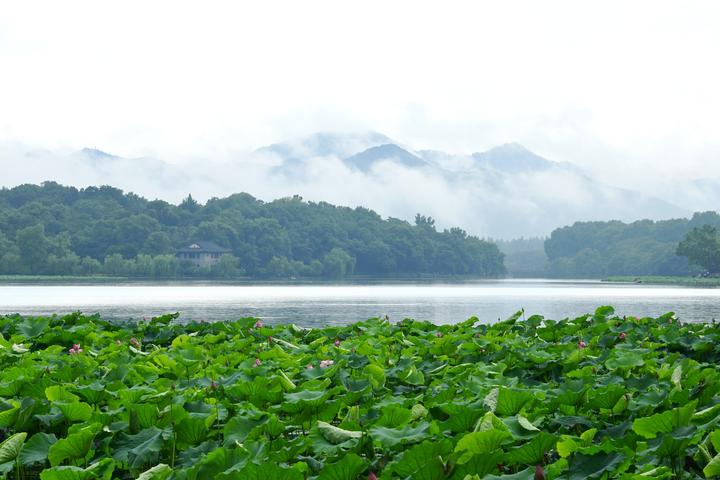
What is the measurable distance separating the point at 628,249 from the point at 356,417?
171724mm

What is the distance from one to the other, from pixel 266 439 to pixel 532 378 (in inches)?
117

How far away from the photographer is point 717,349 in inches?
300

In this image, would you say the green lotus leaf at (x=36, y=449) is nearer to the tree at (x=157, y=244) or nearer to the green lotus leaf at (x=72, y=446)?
the green lotus leaf at (x=72, y=446)

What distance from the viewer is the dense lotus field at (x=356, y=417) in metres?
3.20

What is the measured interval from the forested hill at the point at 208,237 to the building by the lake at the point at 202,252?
4.41ft

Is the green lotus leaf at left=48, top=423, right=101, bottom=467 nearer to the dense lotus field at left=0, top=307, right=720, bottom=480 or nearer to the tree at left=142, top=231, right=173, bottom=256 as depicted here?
the dense lotus field at left=0, top=307, right=720, bottom=480

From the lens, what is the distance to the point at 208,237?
134250 mm

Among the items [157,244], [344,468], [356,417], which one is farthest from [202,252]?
[344,468]

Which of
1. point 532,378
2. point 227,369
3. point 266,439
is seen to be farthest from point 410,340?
point 266,439

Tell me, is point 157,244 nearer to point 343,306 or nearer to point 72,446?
point 343,306

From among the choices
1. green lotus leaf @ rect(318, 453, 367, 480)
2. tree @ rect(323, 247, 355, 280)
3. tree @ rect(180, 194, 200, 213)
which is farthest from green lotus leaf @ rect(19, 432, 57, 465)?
tree @ rect(180, 194, 200, 213)

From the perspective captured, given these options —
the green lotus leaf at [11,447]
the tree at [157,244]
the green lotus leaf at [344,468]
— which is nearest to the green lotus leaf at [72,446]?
the green lotus leaf at [11,447]

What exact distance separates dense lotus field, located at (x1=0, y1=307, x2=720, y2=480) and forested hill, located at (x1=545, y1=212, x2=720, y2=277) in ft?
441

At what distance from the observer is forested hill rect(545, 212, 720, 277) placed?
145 metres
